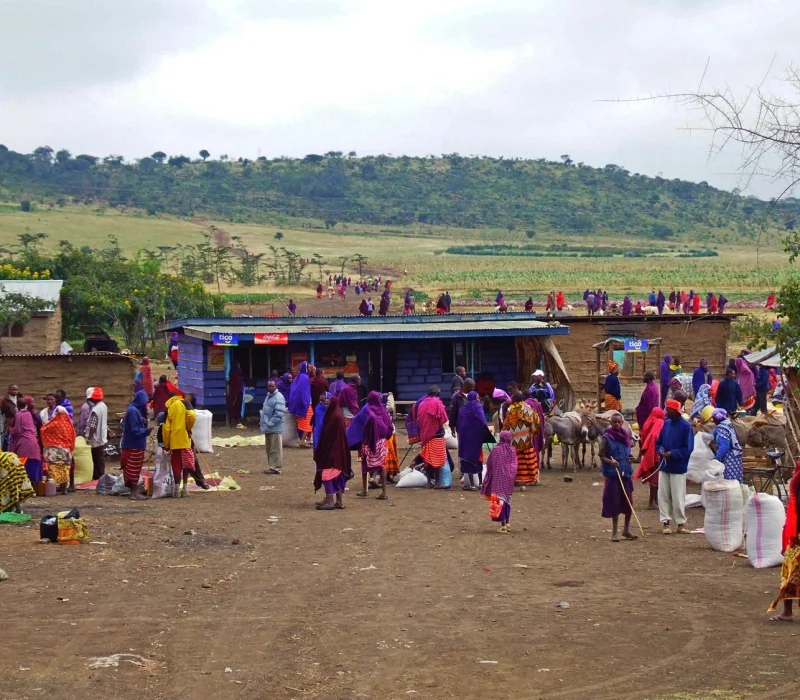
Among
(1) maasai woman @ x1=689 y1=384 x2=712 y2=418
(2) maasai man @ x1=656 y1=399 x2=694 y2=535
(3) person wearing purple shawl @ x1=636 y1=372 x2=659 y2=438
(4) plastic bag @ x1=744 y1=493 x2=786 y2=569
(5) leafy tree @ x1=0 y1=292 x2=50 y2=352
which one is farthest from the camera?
(5) leafy tree @ x1=0 y1=292 x2=50 y2=352

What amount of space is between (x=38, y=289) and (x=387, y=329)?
14.7 metres

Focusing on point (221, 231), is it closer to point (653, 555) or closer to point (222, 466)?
point (222, 466)

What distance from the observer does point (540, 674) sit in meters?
8.46

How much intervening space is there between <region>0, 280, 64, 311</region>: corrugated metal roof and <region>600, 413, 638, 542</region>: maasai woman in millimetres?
25841

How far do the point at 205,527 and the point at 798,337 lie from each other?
21.9 feet

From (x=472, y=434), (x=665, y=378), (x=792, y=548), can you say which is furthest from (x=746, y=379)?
(x=792, y=548)

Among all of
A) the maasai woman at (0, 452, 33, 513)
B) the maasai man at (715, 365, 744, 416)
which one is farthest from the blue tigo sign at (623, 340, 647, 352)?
the maasai woman at (0, 452, 33, 513)

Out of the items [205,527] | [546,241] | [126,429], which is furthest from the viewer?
[546,241]

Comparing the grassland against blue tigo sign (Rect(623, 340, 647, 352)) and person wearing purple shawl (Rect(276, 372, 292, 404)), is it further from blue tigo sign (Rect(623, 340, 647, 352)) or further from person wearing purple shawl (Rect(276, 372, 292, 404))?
person wearing purple shawl (Rect(276, 372, 292, 404))

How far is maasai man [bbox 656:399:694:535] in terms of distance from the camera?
13.6 metres

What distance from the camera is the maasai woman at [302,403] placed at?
22.4 m

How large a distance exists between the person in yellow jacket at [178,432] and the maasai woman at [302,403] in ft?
20.1

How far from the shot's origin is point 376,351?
2867 cm

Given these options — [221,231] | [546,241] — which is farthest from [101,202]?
[546,241]
